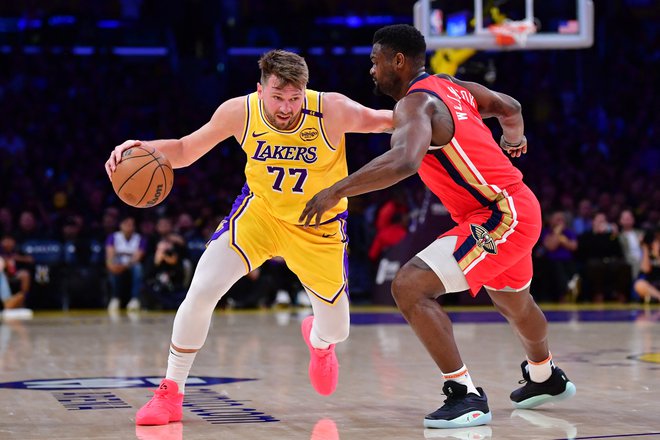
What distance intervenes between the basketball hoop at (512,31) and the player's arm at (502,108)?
7360 mm

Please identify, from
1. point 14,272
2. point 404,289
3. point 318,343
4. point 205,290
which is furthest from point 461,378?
point 14,272

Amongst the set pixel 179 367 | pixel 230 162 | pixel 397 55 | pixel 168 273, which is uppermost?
pixel 397 55

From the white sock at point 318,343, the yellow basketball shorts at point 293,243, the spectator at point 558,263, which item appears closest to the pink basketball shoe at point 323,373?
the white sock at point 318,343

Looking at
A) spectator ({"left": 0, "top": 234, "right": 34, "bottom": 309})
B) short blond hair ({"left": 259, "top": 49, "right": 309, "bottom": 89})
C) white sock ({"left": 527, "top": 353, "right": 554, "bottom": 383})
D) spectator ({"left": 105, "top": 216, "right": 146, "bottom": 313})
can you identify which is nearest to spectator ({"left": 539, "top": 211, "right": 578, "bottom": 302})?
spectator ({"left": 105, "top": 216, "right": 146, "bottom": 313})

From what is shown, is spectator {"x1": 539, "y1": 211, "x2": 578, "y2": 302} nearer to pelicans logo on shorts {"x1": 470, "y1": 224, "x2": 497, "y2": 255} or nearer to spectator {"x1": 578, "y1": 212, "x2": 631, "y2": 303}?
spectator {"x1": 578, "y1": 212, "x2": 631, "y2": 303}

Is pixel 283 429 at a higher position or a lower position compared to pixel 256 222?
lower

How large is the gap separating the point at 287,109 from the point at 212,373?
8.31 ft

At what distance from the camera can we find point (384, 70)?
16.8 ft

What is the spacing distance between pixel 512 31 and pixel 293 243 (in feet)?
26.7

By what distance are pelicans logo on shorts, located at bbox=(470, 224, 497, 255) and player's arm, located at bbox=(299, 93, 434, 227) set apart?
0.62 m

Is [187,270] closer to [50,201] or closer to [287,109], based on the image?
[50,201]

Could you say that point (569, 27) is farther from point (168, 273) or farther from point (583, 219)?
point (168, 273)

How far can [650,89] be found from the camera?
2117cm

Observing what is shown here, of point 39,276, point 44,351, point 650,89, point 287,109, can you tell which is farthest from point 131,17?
point 287,109
